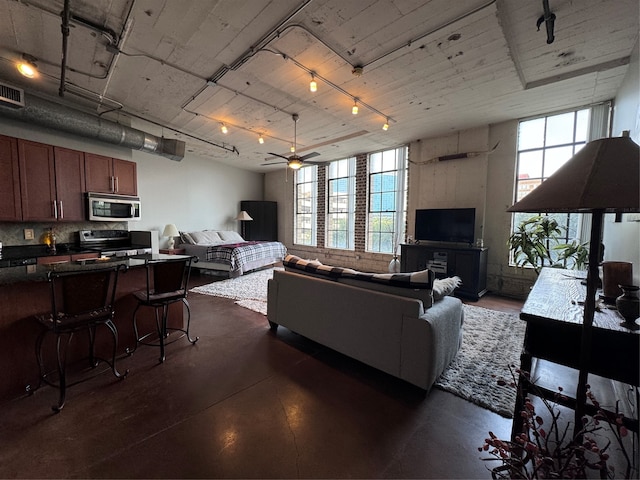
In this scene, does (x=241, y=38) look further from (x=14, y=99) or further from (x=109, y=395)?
(x=109, y=395)

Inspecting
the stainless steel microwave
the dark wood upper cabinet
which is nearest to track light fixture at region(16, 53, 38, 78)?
the dark wood upper cabinet

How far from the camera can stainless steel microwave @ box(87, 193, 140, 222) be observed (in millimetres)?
3933

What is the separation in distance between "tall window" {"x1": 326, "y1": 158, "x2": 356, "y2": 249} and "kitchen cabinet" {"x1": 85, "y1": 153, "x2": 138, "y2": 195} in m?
4.57

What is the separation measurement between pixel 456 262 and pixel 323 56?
378 centimetres

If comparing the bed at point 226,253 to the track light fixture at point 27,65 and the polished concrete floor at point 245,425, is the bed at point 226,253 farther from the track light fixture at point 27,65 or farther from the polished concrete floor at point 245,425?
the track light fixture at point 27,65

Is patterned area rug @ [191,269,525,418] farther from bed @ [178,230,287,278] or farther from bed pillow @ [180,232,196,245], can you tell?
bed pillow @ [180,232,196,245]

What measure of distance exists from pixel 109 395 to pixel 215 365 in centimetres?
75

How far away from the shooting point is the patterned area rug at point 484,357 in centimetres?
197

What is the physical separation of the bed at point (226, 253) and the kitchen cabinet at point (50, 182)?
2.33 meters

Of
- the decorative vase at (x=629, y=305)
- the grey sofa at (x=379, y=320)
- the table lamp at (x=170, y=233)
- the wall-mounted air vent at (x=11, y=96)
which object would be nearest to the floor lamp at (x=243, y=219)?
the table lamp at (x=170, y=233)

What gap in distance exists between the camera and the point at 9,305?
187cm

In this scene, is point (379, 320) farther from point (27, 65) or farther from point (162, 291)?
point (27, 65)

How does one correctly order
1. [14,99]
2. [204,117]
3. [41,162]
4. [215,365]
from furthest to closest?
[204,117] < [41,162] < [14,99] < [215,365]

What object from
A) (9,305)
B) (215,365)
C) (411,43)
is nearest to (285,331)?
(215,365)
